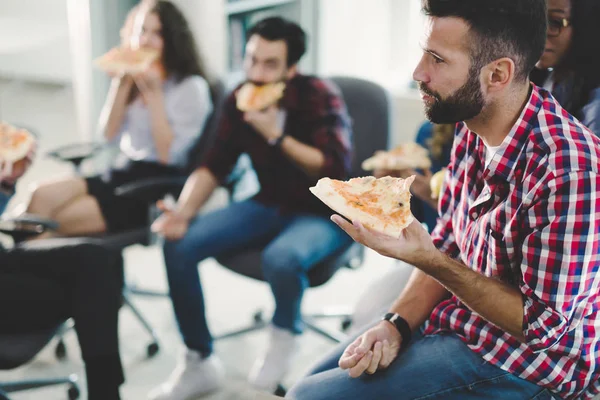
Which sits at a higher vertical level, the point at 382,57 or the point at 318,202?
the point at 382,57

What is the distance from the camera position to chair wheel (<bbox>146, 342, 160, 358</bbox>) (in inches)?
95.4

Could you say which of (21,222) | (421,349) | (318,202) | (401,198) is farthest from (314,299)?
(401,198)

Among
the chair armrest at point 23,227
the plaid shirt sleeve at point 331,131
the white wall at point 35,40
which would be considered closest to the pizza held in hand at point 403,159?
the plaid shirt sleeve at point 331,131

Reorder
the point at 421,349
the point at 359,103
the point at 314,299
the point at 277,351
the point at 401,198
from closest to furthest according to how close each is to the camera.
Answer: the point at 401,198 < the point at 421,349 < the point at 277,351 < the point at 359,103 < the point at 314,299

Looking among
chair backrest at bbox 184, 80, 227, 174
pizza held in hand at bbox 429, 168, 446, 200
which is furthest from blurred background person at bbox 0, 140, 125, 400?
pizza held in hand at bbox 429, 168, 446, 200

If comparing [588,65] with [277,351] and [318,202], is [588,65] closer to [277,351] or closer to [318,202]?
[318,202]

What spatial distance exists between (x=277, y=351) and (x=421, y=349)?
84cm

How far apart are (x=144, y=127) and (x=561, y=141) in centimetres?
185

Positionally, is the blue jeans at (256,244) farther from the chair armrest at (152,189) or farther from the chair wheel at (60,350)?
the chair wheel at (60,350)

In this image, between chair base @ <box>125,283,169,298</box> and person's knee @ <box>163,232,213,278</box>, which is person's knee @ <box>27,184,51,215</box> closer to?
chair base @ <box>125,283,169,298</box>

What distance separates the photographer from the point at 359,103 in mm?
2346

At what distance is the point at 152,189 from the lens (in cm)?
227

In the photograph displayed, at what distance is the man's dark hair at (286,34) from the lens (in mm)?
2193

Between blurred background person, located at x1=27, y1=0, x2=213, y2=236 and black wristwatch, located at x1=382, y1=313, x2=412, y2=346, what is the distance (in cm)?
125
